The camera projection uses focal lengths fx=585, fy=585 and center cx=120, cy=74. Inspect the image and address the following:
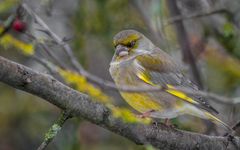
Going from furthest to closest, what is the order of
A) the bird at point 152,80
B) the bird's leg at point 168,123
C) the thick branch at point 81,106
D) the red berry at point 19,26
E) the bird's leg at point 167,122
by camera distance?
the red berry at point 19,26, the bird at point 152,80, the bird's leg at point 167,122, the bird's leg at point 168,123, the thick branch at point 81,106

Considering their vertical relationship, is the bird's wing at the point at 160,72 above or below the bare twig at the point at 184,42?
below

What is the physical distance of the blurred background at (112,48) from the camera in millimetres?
6113

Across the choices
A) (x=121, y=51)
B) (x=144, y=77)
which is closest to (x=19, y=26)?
(x=121, y=51)

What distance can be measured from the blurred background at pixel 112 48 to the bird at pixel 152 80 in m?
0.51

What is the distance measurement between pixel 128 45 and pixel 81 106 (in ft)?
6.34

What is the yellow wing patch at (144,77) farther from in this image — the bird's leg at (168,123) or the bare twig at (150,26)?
the bare twig at (150,26)

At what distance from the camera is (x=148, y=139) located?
3.96m

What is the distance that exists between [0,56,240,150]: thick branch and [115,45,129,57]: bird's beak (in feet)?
4.09

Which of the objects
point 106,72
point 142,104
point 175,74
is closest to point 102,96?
point 142,104

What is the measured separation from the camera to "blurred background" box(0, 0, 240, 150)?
611cm

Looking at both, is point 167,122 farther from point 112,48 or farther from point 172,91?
point 112,48

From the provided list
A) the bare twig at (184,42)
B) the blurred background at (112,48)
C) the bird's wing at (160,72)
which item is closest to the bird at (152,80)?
the bird's wing at (160,72)

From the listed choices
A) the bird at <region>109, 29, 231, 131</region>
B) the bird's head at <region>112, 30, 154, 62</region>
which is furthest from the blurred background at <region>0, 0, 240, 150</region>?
the bird at <region>109, 29, 231, 131</region>

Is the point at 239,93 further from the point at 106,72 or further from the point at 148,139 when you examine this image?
the point at 148,139
